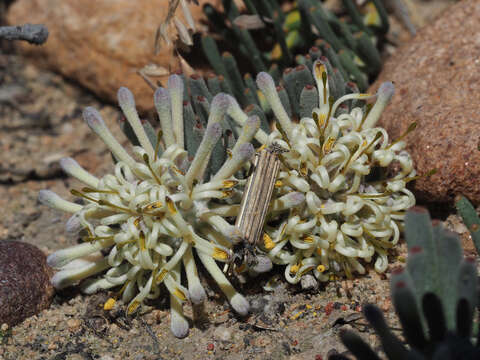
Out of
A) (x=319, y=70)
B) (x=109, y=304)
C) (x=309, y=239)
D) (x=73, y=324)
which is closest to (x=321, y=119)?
(x=319, y=70)

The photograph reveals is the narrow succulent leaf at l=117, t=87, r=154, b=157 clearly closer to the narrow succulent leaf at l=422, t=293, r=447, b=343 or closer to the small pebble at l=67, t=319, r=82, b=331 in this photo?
the small pebble at l=67, t=319, r=82, b=331

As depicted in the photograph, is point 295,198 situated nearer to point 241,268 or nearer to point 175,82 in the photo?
point 241,268

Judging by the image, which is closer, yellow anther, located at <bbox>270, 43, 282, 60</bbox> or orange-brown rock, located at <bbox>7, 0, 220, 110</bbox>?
yellow anther, located at <bbox>270, 43, 282, 60</bbox>

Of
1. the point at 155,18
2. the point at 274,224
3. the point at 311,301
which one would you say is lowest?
the point at 311,301

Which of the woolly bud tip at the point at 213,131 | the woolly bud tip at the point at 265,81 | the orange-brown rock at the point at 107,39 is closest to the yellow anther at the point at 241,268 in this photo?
the woolly bud tip at the point at 213,131

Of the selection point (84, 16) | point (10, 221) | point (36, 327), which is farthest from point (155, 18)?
point (36, 327)

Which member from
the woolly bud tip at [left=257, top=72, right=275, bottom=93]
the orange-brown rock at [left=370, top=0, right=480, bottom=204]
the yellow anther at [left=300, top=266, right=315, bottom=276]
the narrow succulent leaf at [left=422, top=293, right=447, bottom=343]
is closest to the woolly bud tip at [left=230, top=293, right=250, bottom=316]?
the yellow anther at [left=300, top=266, right=315, bottom=276]

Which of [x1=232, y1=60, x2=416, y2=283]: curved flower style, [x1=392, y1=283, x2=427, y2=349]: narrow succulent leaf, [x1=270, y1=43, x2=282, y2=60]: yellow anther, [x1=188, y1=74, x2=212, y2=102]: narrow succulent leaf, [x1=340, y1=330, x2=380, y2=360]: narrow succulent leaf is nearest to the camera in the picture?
[x1=392, y1=283, x2=427, y2=349]: narrow succulent leaf

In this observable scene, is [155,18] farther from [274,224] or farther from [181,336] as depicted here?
[181,336]
